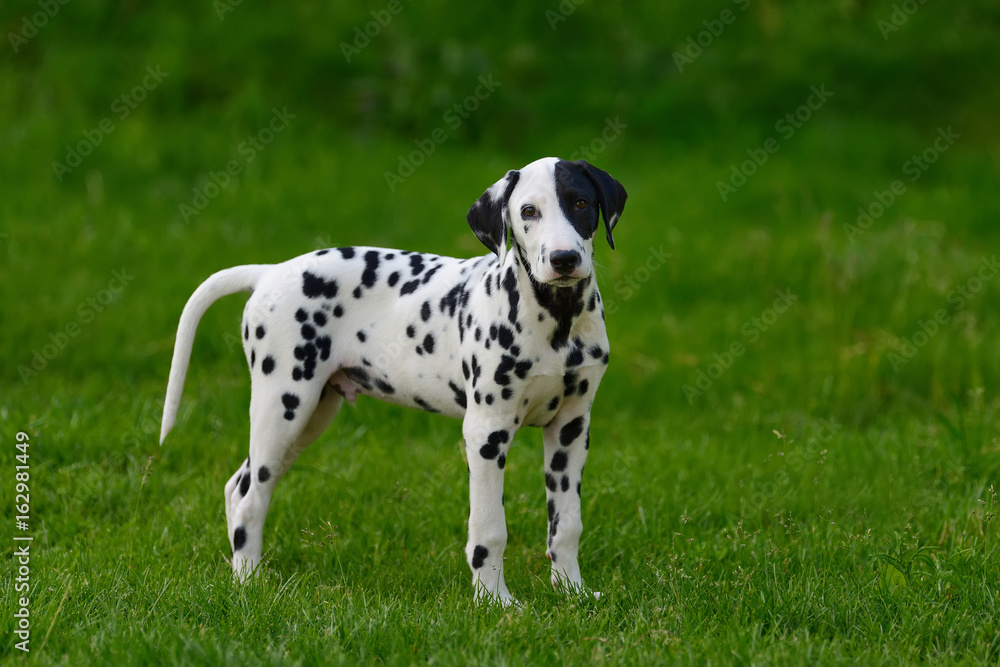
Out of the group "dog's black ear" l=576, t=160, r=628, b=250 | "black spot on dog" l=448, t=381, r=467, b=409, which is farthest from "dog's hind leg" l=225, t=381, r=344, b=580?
"dog's black ear" l=576, t=160, r=628, b=250

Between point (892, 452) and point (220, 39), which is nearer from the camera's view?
point (892, 452)

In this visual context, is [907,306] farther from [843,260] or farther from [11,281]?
[11,281]

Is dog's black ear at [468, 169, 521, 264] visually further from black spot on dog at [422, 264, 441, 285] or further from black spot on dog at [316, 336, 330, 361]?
black spot on dog at [316, 336, 330, 361]

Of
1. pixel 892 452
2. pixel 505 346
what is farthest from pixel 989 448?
pixel 505 346

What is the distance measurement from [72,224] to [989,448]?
758 centimetres

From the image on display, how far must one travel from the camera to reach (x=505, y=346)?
455 cm

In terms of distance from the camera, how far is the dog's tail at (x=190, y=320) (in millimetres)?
5066

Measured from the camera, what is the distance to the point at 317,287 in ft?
16.5

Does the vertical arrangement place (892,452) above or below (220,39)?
below

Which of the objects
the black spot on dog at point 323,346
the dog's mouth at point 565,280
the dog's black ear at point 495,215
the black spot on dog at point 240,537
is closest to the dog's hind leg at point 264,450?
the black spot on dog at point 240,537

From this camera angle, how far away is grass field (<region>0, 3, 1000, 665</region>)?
425 centimetres

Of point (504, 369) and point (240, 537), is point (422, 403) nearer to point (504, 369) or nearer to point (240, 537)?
point (504, 369)

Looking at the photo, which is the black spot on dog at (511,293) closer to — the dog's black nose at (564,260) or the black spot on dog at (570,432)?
the dog's black nose at (564,260)

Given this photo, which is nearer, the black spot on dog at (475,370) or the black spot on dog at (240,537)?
the black spot on dog at (475,370)
